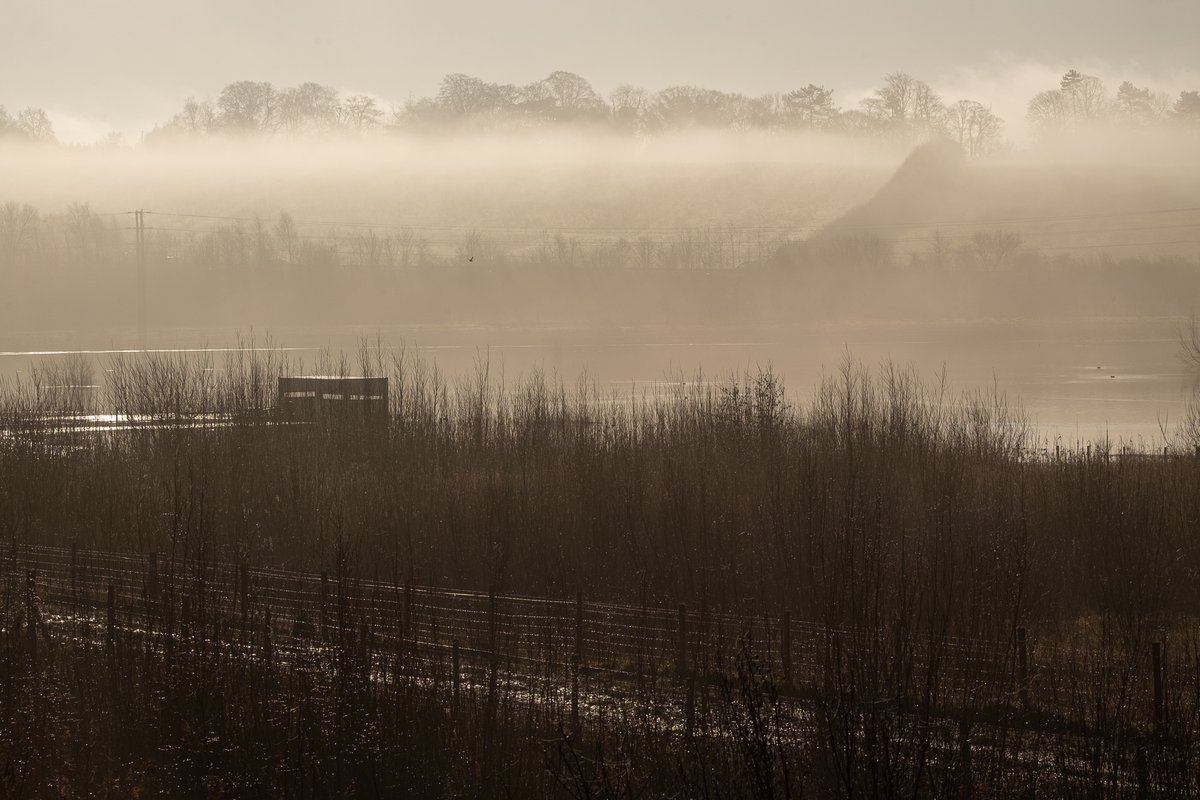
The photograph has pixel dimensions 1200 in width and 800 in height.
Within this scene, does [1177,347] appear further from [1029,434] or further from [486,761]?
[486,761]

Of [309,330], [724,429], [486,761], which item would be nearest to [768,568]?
[486,761]

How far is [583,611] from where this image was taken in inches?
598

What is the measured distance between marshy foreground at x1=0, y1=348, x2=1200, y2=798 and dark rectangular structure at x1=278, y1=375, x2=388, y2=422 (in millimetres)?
673

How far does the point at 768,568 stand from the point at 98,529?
470 inches

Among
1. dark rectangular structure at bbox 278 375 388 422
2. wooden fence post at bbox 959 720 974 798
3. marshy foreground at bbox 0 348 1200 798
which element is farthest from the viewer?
dark rectangular structure at bbox 278 375 388 422

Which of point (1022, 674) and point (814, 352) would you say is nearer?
point (1022, 674)

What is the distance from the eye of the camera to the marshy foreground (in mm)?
9383

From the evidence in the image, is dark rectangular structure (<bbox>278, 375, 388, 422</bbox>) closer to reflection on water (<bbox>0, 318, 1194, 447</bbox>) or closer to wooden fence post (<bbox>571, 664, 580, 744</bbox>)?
wooden fence post (<bbox>571, 664, 580, 744</bbox>)

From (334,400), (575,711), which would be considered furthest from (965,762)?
(334,400)

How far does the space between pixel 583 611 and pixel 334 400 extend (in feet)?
64.6

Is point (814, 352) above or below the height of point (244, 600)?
above

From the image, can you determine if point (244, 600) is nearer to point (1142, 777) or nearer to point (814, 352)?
point (1142, 777)

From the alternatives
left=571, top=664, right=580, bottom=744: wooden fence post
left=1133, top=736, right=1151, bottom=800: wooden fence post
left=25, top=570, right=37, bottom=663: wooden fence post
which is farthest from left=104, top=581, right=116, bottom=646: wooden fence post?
left=1133, top=736, right=1151, bottom=800: wooden fence post

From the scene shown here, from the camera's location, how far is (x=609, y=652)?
13.3 metres
